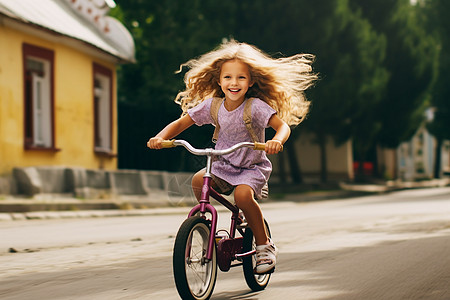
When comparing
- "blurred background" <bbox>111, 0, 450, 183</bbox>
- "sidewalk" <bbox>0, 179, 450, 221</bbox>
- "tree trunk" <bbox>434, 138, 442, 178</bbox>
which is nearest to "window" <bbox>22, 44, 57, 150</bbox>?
"sidewalk" <bbox>0, 179, 450, 221</bbox>

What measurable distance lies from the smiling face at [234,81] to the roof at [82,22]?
1135 cm

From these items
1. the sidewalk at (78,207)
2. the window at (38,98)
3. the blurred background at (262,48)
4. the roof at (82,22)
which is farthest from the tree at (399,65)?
the window at (38,98)

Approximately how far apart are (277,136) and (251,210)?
52cm

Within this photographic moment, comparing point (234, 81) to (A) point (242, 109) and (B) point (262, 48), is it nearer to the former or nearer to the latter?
(A) point (242, 109)

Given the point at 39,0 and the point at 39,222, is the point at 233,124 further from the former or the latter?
the point at 39,0

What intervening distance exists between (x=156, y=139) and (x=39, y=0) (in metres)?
13.9

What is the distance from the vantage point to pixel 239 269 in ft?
21.5

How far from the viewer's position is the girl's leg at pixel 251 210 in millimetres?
4863

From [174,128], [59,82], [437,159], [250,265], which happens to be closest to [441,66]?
[437,159]

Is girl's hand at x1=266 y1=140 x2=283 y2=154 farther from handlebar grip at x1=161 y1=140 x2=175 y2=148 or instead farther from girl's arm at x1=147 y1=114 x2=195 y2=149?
girl's arm at x1=147 y1=114 x2=195 y2=149

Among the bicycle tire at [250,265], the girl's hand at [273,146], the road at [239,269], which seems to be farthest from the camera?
the road at [239,269]

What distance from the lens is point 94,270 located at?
6.55 metres

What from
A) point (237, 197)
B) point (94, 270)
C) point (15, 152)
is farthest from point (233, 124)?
point (15, 152)

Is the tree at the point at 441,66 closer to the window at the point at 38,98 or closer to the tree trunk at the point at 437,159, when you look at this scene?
the tree trunk at the point at 437,159
